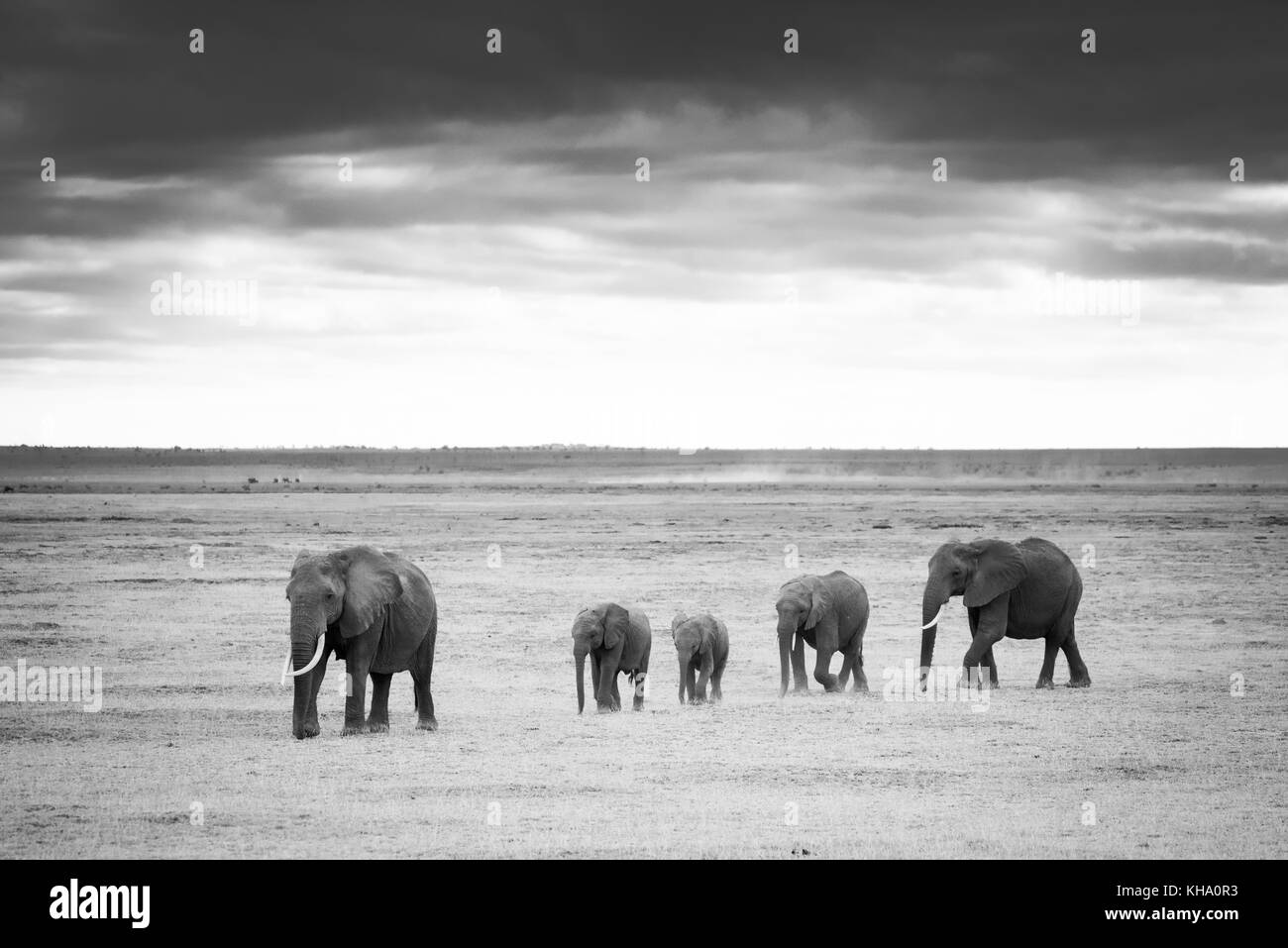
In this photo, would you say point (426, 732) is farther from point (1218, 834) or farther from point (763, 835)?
point (1218, 834)

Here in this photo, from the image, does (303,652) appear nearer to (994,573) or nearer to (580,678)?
(580,678)

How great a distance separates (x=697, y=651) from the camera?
22.9 m

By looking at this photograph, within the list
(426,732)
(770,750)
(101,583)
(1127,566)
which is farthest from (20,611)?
(1127,566)

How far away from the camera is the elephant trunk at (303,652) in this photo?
18.2 metres

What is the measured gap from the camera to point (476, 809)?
1481cm

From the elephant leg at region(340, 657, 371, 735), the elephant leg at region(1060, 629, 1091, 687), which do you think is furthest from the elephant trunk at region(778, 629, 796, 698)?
the elephant leg at region(340, 657, 371, 735)

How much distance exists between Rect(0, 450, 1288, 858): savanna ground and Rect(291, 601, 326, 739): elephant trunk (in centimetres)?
40

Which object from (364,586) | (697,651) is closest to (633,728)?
(697,651)

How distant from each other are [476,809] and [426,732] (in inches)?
185

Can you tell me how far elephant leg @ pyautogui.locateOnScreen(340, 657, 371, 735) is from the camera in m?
18.9

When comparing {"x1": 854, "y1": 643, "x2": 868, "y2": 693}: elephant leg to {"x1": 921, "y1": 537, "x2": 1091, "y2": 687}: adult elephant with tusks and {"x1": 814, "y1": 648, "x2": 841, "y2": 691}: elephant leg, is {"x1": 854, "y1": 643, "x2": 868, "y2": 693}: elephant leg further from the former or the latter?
{"x1": 921, "y1": 537, "x2": 1091, "y2": 687}: adult elephant with tusks

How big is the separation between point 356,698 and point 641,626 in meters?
5.45
